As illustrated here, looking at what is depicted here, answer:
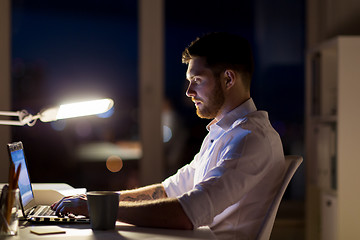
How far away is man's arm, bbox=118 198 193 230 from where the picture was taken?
55.7 inches

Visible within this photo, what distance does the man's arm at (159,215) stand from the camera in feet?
4.64

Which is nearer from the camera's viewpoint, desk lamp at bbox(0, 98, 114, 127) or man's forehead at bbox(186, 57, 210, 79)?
desk lamp at bbox(0, 98, 114, 127)

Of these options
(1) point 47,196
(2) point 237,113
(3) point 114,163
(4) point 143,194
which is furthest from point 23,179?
(3) point 114,163

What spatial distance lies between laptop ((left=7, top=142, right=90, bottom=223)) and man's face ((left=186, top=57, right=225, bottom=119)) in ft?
2.14

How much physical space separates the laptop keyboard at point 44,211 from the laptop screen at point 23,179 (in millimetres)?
47

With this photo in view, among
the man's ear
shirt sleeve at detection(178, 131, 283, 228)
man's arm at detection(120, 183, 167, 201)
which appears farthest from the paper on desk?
the man's ear

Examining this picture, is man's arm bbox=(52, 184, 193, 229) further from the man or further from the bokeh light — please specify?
the bokeh light

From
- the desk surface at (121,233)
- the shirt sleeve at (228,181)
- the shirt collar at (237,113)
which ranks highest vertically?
the shirt collar at (237,113)

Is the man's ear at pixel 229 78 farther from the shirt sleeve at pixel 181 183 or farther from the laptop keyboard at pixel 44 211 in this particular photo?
the laptop keyboard at pixel 44 211

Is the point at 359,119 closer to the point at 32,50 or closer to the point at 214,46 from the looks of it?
the point at 214,46

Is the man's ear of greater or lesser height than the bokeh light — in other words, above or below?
above

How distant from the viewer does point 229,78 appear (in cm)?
183

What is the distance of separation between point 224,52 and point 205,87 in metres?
0.15

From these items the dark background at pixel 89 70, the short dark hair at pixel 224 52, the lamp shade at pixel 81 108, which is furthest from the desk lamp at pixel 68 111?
the dark background at pixel 89 70
